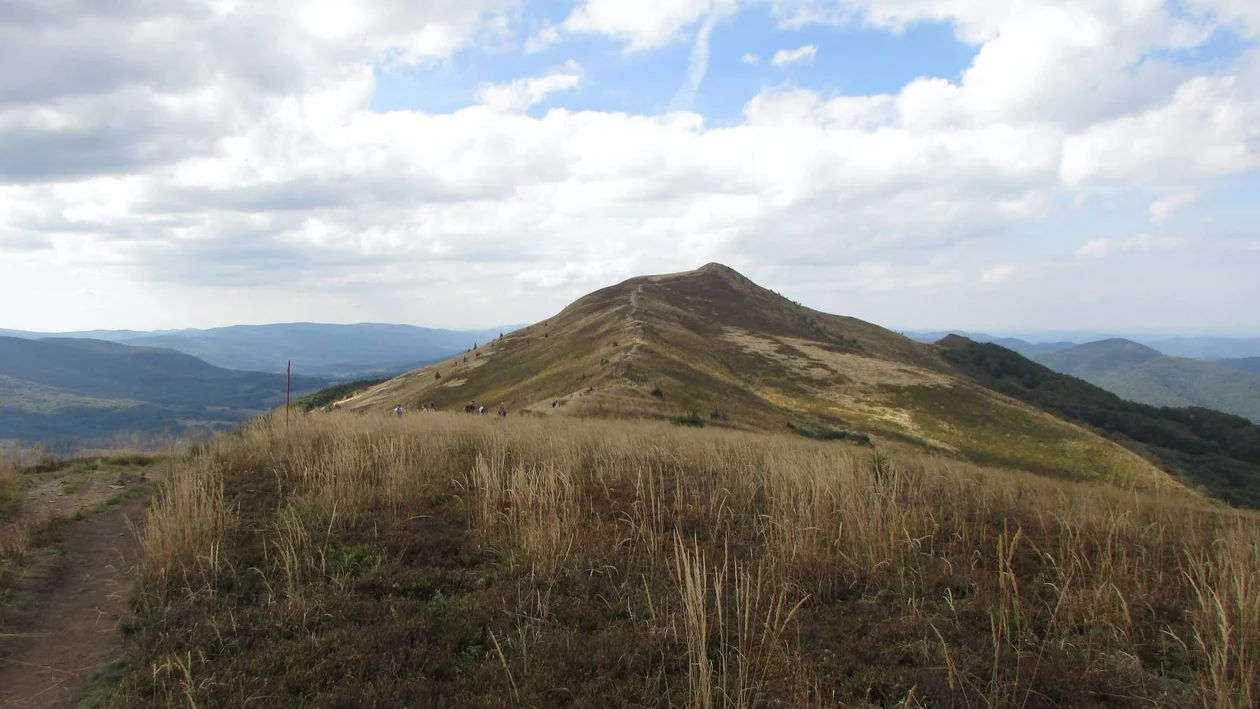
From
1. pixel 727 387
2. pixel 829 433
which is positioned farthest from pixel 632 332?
pixel 829 433

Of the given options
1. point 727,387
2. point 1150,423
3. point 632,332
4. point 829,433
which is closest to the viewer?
point 829,433

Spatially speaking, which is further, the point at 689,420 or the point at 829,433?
the point at 829,433

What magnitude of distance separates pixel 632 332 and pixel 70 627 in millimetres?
44240

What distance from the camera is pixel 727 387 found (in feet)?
138

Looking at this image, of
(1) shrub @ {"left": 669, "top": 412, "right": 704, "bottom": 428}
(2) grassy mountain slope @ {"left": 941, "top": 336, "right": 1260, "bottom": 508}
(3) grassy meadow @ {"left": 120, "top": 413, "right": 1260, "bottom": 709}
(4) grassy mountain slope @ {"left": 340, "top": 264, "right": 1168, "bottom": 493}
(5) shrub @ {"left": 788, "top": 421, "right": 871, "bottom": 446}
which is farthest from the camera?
(2) grassy mountain slope @ {"left": 941, "top": 336, "right": 1260, "bottom": 508}

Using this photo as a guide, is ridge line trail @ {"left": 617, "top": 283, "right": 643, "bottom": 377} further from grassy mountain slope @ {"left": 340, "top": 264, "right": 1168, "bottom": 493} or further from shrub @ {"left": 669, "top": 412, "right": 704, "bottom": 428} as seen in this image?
shrub @ {"left": 669, "top": 412, "right": 704, "bottom": 428}

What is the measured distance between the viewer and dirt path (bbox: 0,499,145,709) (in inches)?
180

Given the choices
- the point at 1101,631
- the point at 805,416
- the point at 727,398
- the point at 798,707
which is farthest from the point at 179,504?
the point at 805,416

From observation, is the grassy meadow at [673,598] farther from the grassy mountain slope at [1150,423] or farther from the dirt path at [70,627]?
the grassy mountain slope at [1150,423]

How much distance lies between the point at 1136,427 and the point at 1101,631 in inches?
3260

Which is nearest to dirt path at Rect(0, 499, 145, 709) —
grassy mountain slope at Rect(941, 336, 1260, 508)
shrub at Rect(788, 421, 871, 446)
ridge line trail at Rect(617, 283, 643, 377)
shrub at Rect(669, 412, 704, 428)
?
shrub at Rect(669, 412, 704, 428)

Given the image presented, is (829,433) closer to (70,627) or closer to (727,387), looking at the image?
(727,387)

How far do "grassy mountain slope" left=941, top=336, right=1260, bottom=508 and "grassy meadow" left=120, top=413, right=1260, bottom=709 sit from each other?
5271 centimetres

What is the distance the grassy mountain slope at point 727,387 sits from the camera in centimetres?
3516
